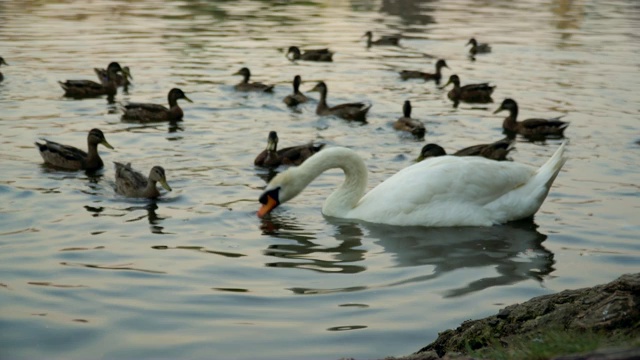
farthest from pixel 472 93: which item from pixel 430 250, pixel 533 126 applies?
pixel 430 250

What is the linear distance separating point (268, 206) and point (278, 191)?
0.22m

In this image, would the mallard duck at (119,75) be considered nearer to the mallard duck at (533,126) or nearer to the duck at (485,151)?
the mallard duck at (533,126)

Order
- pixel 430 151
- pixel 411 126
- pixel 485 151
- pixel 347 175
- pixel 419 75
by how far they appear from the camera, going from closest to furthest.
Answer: pixel 347 175, pixel 430 151, pixel 485 151, pixel 411 126, pixel 419 75

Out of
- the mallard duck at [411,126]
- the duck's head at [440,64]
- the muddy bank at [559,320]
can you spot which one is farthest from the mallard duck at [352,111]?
the muddy bank at [559,320]

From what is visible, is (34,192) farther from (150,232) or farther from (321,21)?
(321,21)

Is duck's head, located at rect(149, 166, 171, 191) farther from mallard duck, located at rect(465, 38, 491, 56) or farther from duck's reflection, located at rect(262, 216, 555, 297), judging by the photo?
mallard duck, located at rect(465, 38, 491, 56)

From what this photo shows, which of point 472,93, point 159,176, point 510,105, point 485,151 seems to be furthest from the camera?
point 472,93

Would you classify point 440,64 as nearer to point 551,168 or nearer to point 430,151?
point 430,151

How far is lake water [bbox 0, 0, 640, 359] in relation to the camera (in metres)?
8.06

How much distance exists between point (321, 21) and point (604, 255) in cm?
2959

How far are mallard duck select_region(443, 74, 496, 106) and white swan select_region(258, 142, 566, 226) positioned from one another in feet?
29.5

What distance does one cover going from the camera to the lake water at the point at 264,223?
8.06 m

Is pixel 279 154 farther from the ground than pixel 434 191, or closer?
closer

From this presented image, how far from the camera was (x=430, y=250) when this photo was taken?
418 inches
